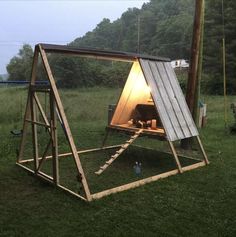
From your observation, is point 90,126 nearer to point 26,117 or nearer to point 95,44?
point 26,117

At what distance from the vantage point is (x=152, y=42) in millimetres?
52281

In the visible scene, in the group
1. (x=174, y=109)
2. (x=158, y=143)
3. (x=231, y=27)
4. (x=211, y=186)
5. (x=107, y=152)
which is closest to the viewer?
(x=211, y=186)

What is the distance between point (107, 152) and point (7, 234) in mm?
4817

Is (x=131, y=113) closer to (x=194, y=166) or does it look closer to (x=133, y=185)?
(x=194, y=166)

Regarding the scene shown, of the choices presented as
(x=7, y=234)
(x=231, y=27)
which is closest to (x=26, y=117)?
(x=7, y=234)

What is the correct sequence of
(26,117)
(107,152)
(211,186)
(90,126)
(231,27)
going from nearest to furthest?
(211,186) → (26,117) → (107,152) → (90,126) → (231,27)

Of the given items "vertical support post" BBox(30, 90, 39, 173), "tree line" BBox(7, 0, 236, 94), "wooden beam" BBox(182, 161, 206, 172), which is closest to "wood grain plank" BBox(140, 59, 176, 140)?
"wooden beam" BBox(182, 161, 206, 172)

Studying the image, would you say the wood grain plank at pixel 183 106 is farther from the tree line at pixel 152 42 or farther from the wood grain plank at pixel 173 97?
the tree line at pixel 152 42

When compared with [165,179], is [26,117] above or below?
above

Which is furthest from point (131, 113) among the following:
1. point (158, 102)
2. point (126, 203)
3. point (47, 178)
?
point (126, 203)

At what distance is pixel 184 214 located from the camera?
5.15 meters

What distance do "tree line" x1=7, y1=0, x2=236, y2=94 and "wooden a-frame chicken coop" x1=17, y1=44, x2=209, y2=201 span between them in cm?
1205

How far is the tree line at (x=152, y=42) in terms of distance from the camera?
35156mm

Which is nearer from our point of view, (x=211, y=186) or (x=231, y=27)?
(x=211, y=186)
